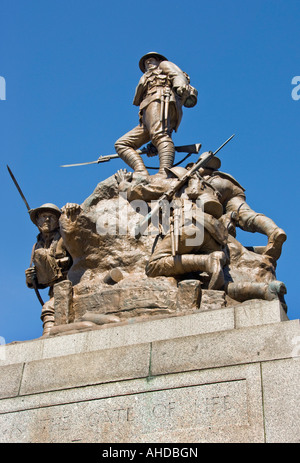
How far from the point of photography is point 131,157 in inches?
621

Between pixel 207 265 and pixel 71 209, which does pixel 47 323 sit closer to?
pixel 71 209

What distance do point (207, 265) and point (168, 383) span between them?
2.70 meters

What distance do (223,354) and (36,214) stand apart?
224 inches

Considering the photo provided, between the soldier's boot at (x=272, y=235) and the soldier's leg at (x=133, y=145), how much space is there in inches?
100

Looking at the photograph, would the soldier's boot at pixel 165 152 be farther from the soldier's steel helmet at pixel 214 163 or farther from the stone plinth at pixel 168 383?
the stone plinth at pixel 168 383

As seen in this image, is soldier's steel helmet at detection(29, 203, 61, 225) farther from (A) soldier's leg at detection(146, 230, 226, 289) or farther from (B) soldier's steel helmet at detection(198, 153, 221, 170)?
(B) soldier's steel helmet at detection(198, 153, 221, 170)

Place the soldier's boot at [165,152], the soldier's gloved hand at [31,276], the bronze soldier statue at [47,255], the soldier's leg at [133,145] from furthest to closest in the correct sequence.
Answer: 1. the soldier's leg at [133,145]
2. the soldier's boot at [165,152]
3. the soldier's gloved hand at [31,276]
4. the bronze soldier statue at [47,255]

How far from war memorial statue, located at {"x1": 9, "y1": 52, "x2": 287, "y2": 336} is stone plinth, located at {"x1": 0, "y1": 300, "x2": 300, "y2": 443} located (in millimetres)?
938

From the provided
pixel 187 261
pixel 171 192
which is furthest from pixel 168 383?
pixel 171 192

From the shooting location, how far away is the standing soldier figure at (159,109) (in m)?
15.8

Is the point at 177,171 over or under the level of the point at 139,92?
under

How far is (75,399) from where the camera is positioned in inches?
402

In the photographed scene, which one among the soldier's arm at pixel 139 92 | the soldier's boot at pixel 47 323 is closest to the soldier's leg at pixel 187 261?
the soldier's boot at pixel 47 323

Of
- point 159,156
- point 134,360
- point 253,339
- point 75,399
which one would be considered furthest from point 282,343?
point 159,156
